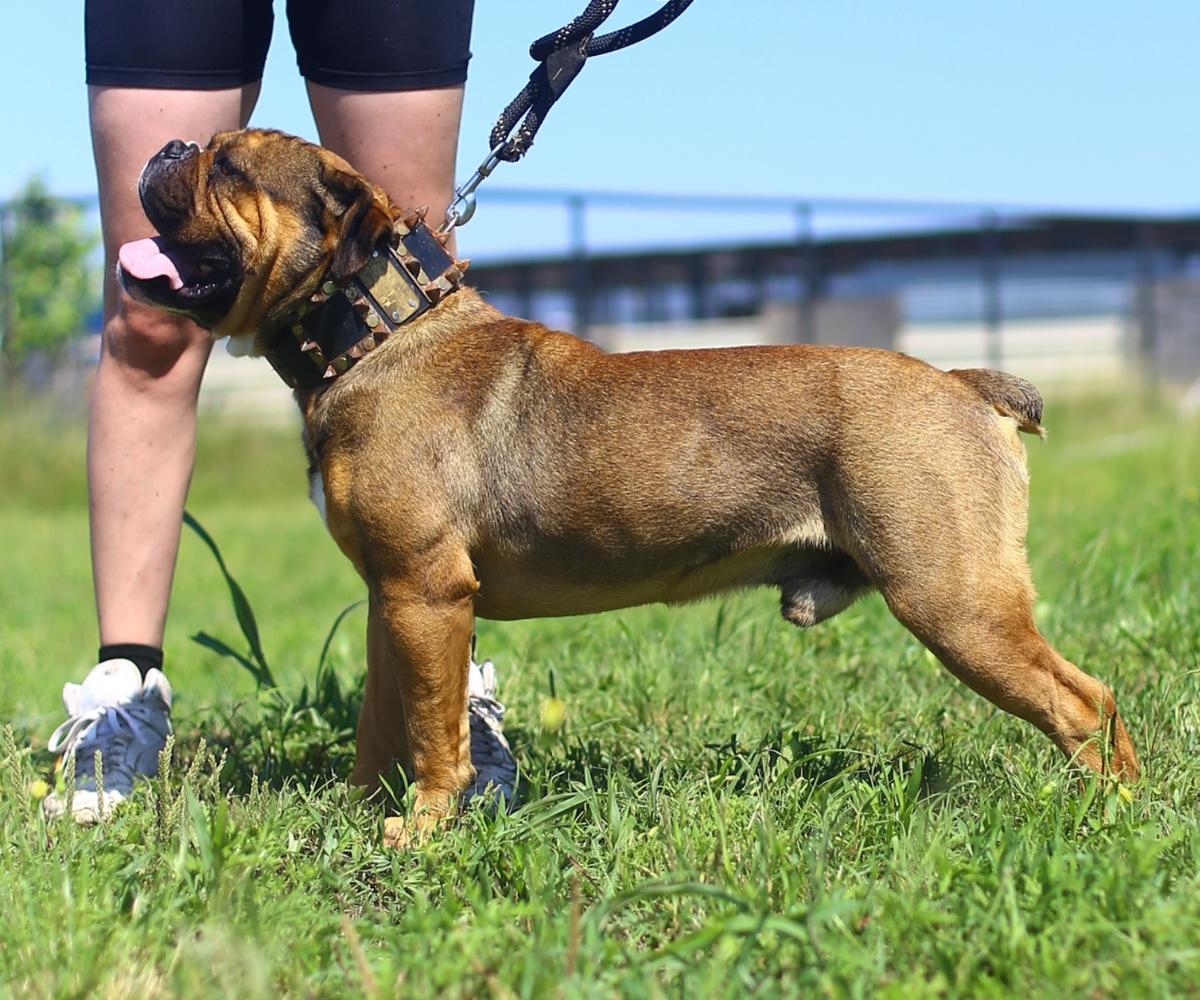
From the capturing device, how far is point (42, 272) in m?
13.0

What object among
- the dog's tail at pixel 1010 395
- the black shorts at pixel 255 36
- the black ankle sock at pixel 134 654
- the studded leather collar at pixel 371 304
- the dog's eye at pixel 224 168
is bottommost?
the black ankle sock at pixel 134 654

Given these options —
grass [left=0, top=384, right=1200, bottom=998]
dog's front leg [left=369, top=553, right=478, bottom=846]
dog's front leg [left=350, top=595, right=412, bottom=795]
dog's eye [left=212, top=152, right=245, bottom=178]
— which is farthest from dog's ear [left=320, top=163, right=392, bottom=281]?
grass [left=0, top=384, right=1200, bottom=998]

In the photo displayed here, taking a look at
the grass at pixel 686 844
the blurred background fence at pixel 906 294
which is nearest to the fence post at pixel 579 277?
the blurred background fence at pixel 906 294

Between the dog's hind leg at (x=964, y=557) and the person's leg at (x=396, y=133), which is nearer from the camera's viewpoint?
the dog's hind leg at (x=964, y=557)

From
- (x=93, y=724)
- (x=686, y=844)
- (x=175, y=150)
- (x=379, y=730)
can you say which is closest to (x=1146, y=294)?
(x=379, y=730)

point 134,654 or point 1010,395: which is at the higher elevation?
point 1010,395

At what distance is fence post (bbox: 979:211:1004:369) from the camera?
18.2 metres

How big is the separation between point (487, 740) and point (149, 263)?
1.44 metres

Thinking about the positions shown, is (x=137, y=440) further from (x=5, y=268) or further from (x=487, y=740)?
(x=5, y=268)

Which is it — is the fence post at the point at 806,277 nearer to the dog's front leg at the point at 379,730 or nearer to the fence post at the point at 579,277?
the fence post at the point at 579,277

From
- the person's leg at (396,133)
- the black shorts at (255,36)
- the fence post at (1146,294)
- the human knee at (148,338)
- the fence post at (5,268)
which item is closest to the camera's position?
the black shorts at (255,36)

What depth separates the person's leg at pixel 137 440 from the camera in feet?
12.0

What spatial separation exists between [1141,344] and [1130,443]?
6.99 m

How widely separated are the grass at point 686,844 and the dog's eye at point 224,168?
137 cm
